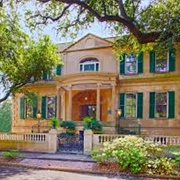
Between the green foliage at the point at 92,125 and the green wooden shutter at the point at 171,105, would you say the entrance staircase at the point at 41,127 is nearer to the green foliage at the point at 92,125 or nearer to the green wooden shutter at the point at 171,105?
the green foliage at the point at 92,125

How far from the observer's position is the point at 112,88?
65.8 feet

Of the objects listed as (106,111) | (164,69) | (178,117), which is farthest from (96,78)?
(178,117)

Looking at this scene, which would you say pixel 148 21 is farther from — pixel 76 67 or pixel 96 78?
pixel 76 67

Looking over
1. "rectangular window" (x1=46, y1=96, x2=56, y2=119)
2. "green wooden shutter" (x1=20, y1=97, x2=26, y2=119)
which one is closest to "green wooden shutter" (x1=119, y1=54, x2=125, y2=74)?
"rectangular window" (x1=46, y1=96, x2=56, y2=119)

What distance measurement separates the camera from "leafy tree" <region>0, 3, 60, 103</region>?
15.8 meters

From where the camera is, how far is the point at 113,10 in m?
13.5

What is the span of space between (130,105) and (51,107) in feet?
21.5

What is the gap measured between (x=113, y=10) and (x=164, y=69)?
26.0 ft

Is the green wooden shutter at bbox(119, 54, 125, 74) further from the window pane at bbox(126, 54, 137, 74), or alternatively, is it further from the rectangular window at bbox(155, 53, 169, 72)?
the rectangular window at bbox(155, 53, 169, 72)

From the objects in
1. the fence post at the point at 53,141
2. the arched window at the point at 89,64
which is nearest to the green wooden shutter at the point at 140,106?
the arched window at the point at 89,64

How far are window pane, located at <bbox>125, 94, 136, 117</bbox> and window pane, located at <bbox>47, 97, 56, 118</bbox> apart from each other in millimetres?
5960

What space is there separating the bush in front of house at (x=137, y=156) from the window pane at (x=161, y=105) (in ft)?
24.7

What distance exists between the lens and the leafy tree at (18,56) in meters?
15.8

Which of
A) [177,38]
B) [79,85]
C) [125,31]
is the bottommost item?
[79,85]
